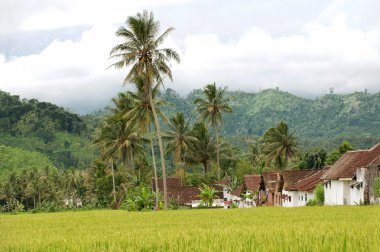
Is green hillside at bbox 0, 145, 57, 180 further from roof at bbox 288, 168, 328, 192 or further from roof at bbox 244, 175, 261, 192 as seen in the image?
roof at bbox 288, 168, 328, 192

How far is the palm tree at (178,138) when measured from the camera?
71000 mm

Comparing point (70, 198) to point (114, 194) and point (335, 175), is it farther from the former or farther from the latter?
point (335, 175)

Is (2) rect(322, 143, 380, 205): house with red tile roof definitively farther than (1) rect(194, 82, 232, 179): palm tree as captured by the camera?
No

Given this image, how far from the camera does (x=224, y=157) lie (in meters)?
79.4

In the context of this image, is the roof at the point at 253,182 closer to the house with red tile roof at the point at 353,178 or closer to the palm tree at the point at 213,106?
the palm tree at the point at 213,106

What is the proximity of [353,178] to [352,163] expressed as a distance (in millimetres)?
1954

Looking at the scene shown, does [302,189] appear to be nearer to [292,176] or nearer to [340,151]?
[292,176]

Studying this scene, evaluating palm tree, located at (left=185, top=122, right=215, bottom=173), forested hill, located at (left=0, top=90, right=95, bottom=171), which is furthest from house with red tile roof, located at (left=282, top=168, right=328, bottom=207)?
forested hill, located at (left=0, top=90, right=95, bottom=171)

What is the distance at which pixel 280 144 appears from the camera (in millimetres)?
73188

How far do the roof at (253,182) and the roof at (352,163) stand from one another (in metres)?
21.2

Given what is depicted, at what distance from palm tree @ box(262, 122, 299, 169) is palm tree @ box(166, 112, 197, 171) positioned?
33.4 feet

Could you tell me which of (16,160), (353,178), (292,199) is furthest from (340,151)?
(16,160)

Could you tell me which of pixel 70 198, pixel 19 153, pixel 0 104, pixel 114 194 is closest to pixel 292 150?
pixel 114 194

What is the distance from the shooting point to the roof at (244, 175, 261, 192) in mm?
68919
